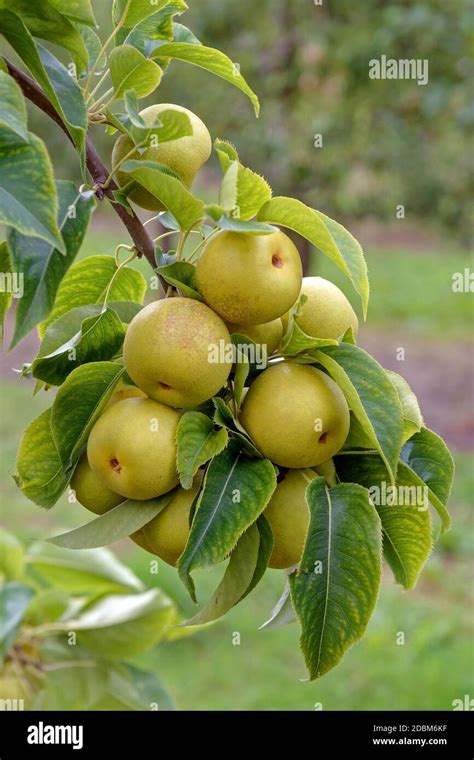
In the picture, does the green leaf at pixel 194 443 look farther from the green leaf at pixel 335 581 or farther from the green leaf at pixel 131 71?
the green leaf at pixel 131 71

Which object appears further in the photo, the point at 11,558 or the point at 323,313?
the point at 11,558

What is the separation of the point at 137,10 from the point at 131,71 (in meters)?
0.09

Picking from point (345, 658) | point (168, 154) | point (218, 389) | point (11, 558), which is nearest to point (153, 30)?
point (168, 154)

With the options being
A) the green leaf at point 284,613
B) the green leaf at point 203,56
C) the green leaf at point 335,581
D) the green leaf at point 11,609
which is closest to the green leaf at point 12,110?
the green leaf at point 203,56

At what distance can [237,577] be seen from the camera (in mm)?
771

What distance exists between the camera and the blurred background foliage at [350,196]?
297 centimetres

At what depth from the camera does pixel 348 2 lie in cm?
476

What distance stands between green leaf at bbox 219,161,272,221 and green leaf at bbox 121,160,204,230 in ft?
0.10

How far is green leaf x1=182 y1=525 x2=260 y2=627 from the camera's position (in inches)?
30.0

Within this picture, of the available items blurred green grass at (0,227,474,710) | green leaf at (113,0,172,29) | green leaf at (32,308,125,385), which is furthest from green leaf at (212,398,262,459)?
blurred green grass at (0,227,474,710)

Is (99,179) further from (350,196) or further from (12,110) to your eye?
(350,196)

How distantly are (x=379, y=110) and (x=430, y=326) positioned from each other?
7.51 feet

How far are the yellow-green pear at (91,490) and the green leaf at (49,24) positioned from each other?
348mm

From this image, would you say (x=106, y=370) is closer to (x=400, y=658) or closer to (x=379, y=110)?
(x=400, y=658)
